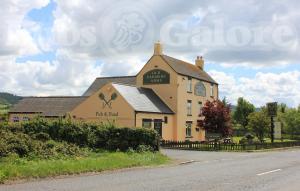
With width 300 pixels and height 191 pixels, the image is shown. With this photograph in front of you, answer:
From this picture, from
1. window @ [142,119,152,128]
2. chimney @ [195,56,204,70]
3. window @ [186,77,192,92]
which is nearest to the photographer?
window @ [142,119,152,128]

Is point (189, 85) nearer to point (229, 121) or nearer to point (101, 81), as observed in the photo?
point (229, 121)

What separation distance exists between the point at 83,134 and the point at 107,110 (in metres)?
25.3

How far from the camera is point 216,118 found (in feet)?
190

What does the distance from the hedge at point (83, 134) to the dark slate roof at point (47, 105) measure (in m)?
32.5

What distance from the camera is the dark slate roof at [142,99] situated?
51.8 meters

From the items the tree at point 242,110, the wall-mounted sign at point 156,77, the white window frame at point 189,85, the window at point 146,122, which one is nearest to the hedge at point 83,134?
the window at point 146,122

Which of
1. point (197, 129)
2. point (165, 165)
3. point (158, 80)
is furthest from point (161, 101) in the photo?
point (165, 165)

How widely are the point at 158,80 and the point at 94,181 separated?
1670 inches

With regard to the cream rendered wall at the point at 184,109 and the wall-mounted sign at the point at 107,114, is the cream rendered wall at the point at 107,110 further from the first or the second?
the cream rendered wall at the point at 184,109

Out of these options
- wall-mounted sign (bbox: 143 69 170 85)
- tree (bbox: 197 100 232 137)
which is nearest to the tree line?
tree (bbox: 197 100 232 137)

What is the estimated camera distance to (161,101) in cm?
5812

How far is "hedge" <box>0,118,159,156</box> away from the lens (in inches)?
1000

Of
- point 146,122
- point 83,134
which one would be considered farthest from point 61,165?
point 146,122

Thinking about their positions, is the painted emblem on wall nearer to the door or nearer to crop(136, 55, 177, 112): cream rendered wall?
the door
